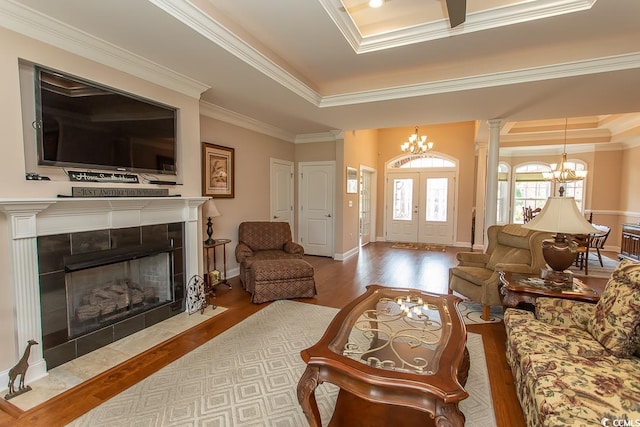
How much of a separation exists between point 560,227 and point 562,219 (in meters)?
0.08

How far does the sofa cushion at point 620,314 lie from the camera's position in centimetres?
173

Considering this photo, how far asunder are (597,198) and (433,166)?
161 inches


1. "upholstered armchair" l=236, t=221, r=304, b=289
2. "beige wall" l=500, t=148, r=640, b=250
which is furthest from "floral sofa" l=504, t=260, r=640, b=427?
"beige wall" l=500, t=148, r=640, b=250

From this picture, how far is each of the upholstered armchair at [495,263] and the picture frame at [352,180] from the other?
2947 millimetres

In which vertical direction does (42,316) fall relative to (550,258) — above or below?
below

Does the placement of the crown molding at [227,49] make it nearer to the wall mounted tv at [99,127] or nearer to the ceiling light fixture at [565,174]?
the wall mounted tv at [99,127]

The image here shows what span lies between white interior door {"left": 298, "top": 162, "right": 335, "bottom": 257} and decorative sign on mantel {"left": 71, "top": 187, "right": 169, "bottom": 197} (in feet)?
11.7

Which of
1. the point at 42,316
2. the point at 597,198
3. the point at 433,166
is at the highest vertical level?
the point at 433,166

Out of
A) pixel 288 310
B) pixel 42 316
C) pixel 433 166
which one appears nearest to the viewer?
pixel 42 316

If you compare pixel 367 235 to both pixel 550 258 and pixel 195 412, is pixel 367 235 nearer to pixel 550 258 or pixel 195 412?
pixel 550 258

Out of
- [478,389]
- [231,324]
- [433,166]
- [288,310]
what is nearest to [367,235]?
[433,166]

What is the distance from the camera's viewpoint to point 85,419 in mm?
1881

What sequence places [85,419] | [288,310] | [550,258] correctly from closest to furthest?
1. [85,419]
2. [550,258]
3. [288,310]

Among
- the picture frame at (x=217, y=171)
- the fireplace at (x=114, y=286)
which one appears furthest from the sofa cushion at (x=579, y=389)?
the picture frame at (x=217, y=171)
